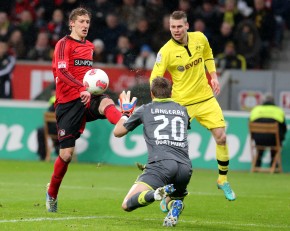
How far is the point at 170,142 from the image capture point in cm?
1070

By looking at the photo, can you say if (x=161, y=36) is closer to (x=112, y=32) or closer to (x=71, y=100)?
(x=112, y=32)

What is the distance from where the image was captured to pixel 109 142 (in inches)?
870

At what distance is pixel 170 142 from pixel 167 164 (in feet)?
0.83

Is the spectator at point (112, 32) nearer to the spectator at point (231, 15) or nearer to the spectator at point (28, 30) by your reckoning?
the spectator at point (28, 30)

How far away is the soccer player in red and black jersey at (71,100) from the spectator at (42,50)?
13514mm

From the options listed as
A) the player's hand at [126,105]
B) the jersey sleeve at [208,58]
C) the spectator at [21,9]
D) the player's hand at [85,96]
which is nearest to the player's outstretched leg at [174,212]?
the player's hand at [126,105]

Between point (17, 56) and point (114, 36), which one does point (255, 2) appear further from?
point (17, 56)

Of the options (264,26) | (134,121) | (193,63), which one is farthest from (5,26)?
(134,121)

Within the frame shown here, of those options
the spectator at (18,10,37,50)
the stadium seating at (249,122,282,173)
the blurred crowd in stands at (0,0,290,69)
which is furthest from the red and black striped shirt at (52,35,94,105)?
the spectator at (18,10,37,50)

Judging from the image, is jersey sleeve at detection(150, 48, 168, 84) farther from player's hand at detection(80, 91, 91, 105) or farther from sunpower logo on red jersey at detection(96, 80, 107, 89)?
player's hand at detection(80, 91, 91, 105)

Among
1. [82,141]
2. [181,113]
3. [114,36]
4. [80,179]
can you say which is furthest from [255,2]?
[181,113]

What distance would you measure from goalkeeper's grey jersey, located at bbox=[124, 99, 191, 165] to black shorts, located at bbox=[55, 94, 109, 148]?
1.85m

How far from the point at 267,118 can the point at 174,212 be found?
36.3 ft

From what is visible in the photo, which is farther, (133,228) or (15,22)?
(15,22)
